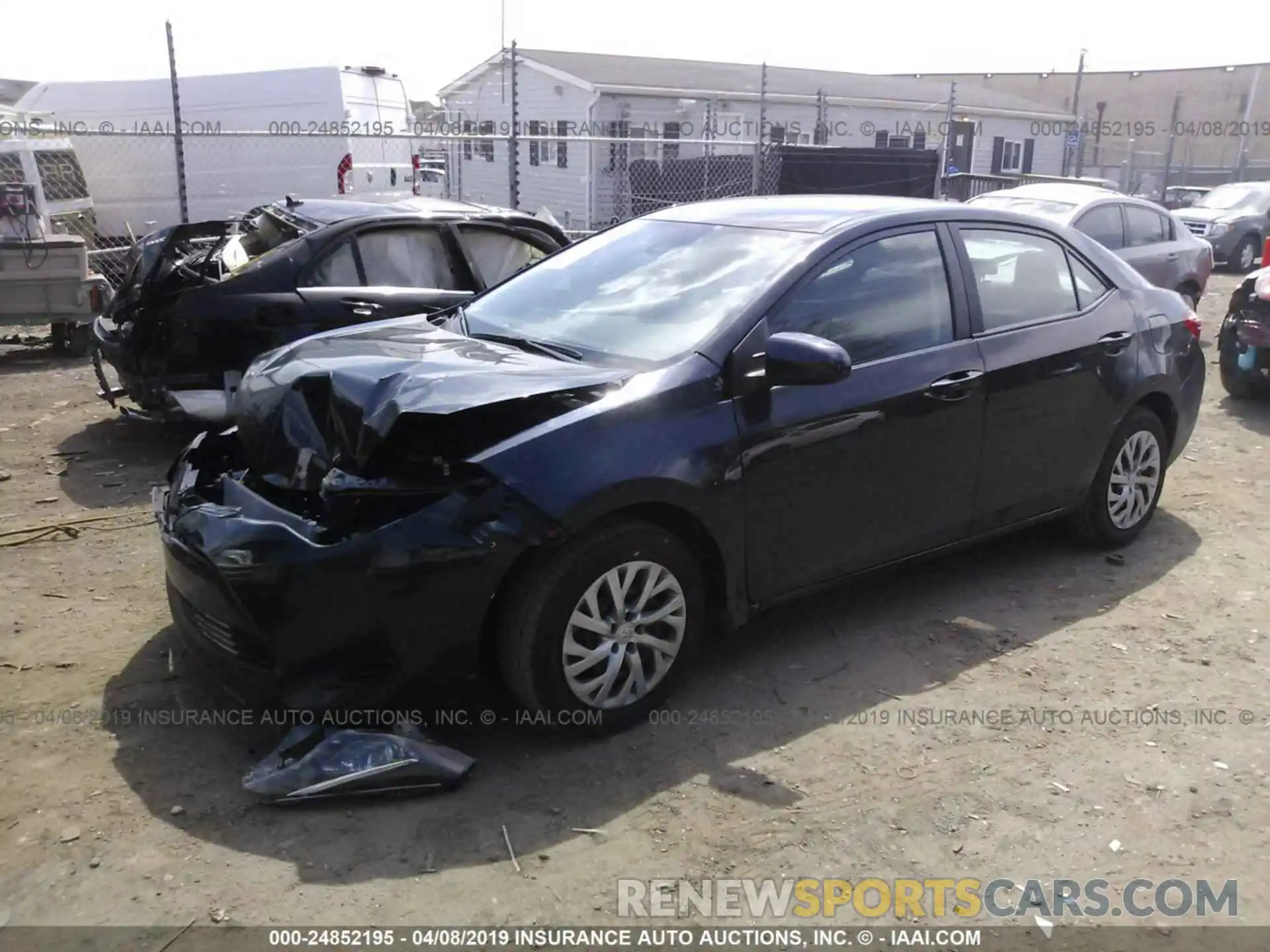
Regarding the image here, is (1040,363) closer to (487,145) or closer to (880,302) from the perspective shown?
(880,302)

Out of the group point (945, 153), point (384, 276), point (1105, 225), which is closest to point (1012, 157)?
point (945, 153)

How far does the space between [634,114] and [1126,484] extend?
20527 mm

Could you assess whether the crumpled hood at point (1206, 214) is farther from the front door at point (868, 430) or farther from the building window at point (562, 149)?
the front door at point (868, 430)

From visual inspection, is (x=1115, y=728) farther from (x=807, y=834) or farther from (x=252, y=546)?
(x=252, y=546)

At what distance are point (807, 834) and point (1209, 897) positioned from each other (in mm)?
1105

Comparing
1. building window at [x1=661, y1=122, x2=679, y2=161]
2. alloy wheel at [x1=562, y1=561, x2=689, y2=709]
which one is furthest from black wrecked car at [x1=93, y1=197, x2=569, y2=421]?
building window at [x1=661, y1=122, x2=679, y2=161]

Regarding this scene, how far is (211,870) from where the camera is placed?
3016mm

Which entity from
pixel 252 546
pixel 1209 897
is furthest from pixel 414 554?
pixel 1209 897

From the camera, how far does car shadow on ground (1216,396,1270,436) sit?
27.2 ft

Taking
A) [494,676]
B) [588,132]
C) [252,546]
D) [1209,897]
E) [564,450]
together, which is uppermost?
[588,132]

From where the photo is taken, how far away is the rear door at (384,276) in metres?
6.57

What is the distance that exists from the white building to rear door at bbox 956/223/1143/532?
15.9m

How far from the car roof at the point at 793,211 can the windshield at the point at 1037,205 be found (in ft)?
20.0

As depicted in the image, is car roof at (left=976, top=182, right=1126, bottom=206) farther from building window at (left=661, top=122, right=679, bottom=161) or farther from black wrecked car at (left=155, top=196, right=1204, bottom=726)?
building window at (left=661, top=122, right=679, bottom=161)
